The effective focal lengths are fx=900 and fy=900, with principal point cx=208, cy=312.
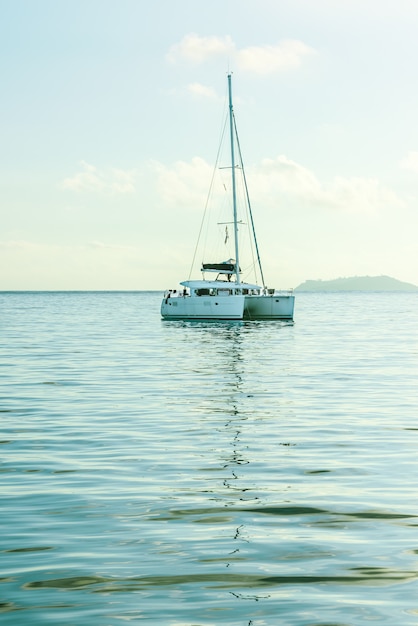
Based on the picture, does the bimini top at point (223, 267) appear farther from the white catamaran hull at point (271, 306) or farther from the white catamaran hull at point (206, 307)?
the white catamaran hull at point (271, 306)

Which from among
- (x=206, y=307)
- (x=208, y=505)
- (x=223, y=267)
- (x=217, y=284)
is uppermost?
(x=223, y=267)

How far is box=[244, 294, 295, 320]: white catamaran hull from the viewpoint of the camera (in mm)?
76688

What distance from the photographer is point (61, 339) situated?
53.5m

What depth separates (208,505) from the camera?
11.3 metres

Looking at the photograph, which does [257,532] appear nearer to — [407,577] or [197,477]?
[407,577]

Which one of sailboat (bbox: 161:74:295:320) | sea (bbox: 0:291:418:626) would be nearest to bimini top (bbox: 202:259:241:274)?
sailboat (bbox: 161:74:295:320)

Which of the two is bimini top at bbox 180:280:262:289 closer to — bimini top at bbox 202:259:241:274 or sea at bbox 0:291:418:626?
bimini top at bbox 202:259:241:274

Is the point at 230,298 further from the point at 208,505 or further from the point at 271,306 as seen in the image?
the point at 208,505

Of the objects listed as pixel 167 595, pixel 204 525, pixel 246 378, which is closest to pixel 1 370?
pixel 246 378

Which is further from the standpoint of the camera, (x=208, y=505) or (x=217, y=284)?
(x=217, y=284)

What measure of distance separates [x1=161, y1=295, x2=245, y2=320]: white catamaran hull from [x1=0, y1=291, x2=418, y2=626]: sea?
45642mm

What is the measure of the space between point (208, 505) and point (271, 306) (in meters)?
66.3

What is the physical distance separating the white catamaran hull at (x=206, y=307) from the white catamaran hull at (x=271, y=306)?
3.72 metres

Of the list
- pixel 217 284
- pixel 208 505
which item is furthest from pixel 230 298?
pixel 208 505
